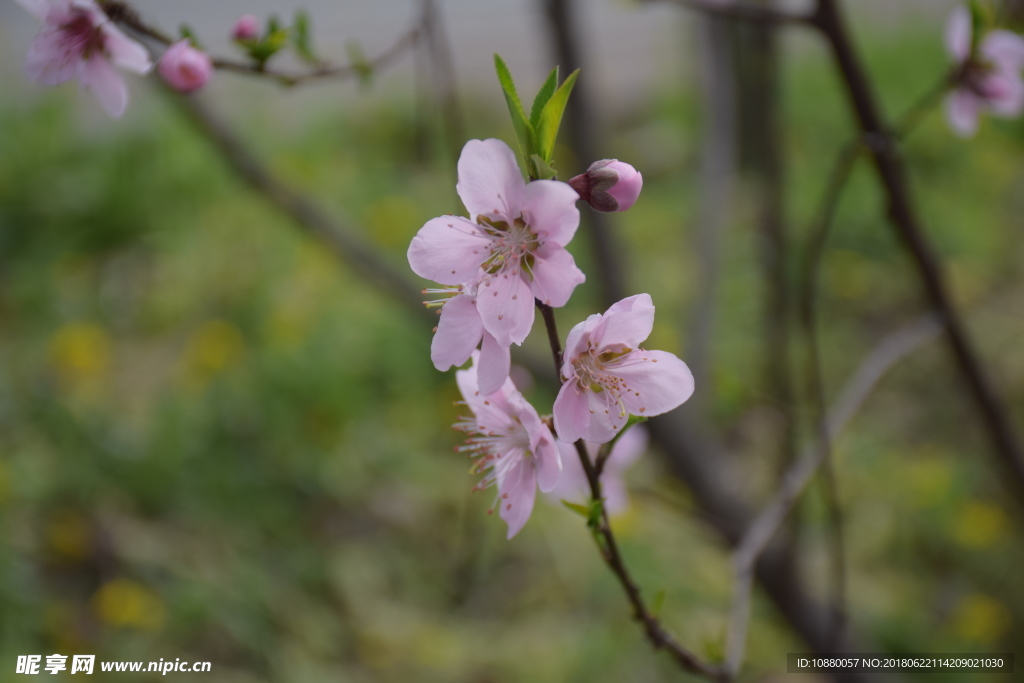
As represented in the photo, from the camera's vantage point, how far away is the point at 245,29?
796 millimetres

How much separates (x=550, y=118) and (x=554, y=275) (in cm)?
12

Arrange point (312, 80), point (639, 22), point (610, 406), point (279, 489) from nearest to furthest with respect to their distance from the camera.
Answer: point (610, 406)
point (312, 80)
point (279, 489)
point (639, 22)

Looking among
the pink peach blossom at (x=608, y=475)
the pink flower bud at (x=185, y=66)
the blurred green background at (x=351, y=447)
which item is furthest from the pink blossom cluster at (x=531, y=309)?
the blurred green background at (x=351, y=447)

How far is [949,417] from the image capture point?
2453 mm

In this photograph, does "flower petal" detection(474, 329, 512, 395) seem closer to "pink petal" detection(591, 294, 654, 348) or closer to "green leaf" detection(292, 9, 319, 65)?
"pink petal" detection(591, 294, 654, 348)

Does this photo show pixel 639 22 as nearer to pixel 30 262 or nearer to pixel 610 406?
pixel 30 262

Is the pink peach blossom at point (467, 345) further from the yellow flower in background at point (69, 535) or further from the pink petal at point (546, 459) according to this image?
the yellow flower in background at point (69, 535)

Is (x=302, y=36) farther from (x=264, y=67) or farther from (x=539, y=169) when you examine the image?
(x=539, y=169)

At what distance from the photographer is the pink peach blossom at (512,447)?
571 millimetres

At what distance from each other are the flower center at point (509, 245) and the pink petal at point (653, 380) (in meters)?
0.13

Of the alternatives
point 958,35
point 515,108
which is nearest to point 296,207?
point 515,108

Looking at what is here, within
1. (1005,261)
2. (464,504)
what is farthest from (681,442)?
(1005,261)

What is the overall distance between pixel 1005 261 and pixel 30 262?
13.3 ft

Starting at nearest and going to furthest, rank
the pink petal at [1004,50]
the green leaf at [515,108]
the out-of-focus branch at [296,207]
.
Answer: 1. the green leaf at [515,108]
2. the pink petal at [1004,50]
3. the out-of-focus branch at [296,207]
